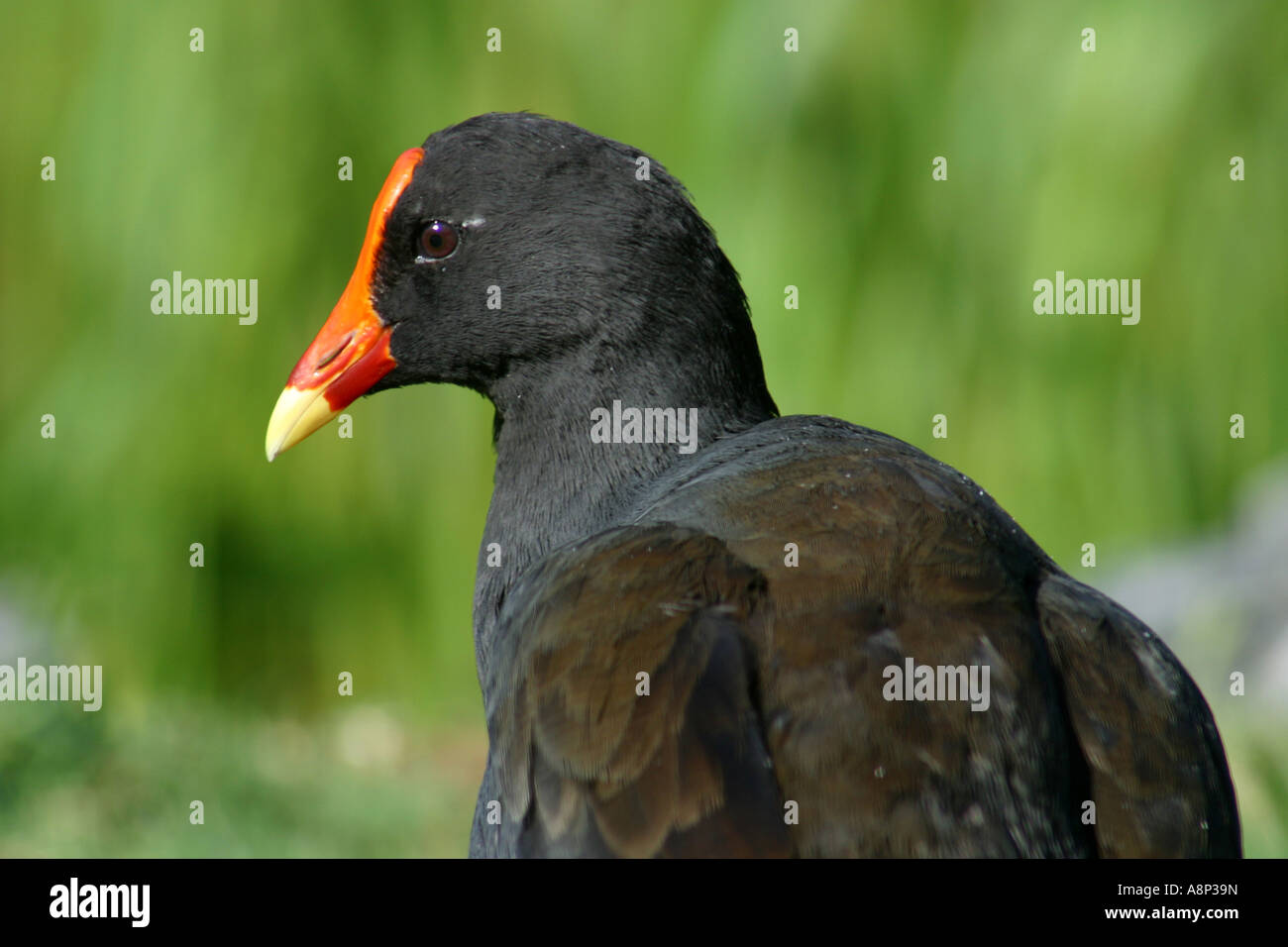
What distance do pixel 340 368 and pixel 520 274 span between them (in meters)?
0.46

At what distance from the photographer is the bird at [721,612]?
6.86 ft

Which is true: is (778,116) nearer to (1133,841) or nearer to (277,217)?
(277,217)

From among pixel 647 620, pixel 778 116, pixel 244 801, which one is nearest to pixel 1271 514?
pixel 778 116

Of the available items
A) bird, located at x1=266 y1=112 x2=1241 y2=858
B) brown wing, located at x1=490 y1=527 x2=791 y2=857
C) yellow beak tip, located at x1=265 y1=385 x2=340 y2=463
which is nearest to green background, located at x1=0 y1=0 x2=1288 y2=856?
yellow beak tip, located at x1=265 y1=385 x2=340 y2=463

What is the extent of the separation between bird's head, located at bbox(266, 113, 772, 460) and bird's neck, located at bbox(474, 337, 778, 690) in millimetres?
33

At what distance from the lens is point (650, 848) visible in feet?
6.79

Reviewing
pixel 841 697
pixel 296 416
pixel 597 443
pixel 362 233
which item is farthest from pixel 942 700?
pixel 362 233

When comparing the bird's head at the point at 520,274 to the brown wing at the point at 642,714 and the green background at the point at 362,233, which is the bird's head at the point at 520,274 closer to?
the brown wing at the point at 642,714

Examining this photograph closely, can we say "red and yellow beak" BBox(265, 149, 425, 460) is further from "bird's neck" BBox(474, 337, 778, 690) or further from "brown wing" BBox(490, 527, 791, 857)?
"brown wing" BBox(490, 527, 791, 857)

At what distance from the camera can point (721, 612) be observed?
2252mm

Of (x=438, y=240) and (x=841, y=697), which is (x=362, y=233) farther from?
(x=841, y=697)

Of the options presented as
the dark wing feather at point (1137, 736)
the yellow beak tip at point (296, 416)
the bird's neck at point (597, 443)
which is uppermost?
the yellow beak tip at point (296, 416)

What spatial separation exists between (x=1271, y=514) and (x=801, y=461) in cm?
358

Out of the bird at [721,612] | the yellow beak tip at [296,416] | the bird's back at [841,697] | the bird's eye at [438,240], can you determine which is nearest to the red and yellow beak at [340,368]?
the yellow beak tip at [296,416]
